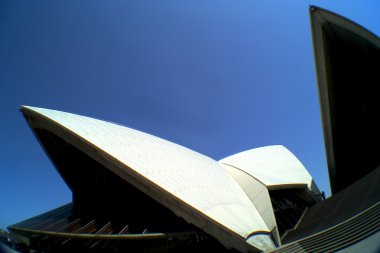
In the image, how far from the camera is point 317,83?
10891mm


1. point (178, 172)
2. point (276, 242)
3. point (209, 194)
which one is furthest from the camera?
point (178, 172)

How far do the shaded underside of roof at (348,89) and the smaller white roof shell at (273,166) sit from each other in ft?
10.6

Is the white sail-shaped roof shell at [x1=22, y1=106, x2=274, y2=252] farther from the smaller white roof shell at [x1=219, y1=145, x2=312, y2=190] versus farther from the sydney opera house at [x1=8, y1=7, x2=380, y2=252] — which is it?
the smaller white roof shell at [x1=219, y1=145, x2=312, y2=190]

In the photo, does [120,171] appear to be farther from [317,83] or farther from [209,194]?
[317,83]

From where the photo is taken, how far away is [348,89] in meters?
11.4

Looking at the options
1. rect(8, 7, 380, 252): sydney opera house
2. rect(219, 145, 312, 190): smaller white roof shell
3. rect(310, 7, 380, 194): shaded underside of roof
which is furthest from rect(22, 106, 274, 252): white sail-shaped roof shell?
rect(310, 7, 380, 194): shaded underside of roof

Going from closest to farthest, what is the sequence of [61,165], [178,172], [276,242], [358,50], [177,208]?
[177,208]
[276,242]
[178,172]
[358,50]
[61,165]

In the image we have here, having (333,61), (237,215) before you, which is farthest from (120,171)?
(333,61)

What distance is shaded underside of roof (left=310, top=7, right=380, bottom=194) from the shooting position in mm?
9188

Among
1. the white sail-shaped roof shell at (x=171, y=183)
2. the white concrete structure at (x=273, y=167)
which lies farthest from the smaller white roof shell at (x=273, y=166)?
the white sail-shaped roof shell at (x=171, y=183)

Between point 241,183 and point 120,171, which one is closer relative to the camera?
point 120,171

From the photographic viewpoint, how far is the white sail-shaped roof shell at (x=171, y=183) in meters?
5.70

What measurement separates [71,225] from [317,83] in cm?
1621

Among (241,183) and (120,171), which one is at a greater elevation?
(120,171)
